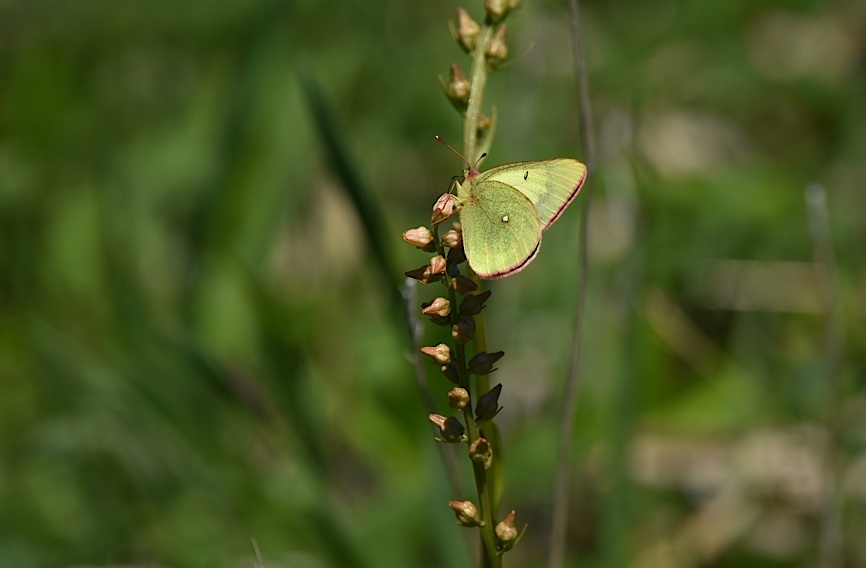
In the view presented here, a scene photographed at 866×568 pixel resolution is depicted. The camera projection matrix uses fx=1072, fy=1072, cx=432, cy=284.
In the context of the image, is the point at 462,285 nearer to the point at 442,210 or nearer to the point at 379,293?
the point at 442,210

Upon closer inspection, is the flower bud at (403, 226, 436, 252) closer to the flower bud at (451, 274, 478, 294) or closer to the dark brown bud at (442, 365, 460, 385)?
the flower bud at (451, 274, 478, 294)

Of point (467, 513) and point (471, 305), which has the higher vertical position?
point (471, 305)

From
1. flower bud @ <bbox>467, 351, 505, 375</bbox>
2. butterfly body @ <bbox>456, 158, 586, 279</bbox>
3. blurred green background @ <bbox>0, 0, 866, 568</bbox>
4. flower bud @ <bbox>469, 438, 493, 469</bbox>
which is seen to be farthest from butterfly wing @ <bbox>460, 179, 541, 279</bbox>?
blurred green background @ <bbox>0, 0, 866, 568</bbox>

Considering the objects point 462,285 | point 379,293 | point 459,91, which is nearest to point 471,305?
point 462,285

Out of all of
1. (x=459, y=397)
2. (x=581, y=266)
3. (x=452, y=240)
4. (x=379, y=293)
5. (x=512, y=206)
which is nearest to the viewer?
(x=459, y=397)

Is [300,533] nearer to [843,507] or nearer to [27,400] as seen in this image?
[27,400]

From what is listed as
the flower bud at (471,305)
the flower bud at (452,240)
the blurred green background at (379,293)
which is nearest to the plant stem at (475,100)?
the flower bud at (452,240)

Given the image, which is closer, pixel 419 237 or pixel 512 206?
pixel 419 237

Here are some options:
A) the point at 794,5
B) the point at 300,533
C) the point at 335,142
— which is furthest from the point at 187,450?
the point at 794,5
